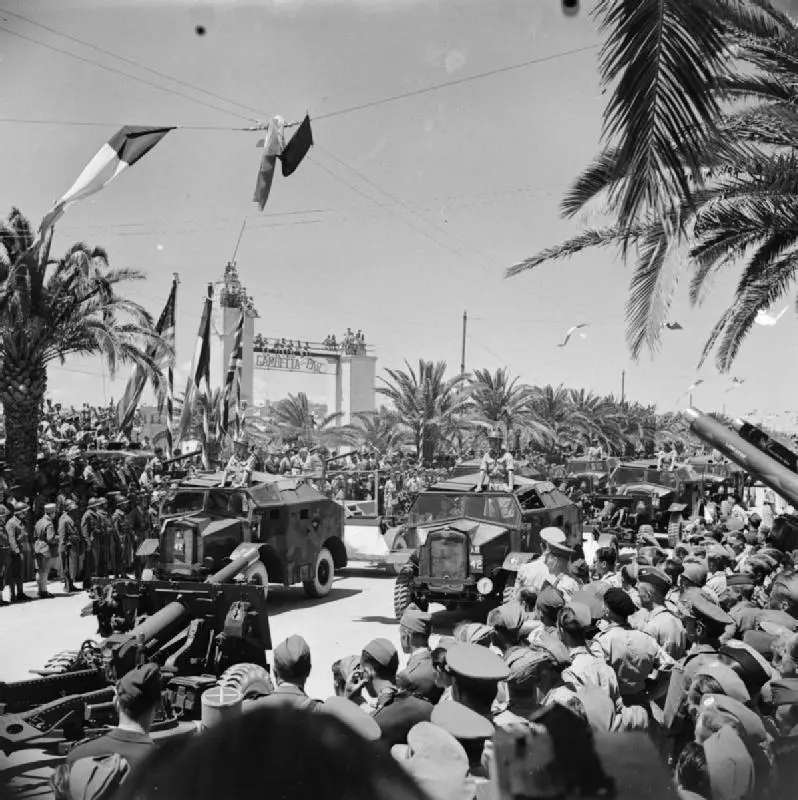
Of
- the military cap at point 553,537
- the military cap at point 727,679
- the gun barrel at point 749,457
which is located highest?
the gun barrel at point 749,457

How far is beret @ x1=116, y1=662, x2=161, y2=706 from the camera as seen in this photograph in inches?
132

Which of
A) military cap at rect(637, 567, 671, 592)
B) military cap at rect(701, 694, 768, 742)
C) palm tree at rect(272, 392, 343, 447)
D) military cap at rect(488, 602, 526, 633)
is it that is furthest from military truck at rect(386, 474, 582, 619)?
palm tree at rect(272, 392, 343, 447)

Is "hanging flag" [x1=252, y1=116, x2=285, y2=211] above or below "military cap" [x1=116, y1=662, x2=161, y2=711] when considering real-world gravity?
Answer: above

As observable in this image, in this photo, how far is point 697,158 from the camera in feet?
18.6

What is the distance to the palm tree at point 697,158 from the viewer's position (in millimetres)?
4758

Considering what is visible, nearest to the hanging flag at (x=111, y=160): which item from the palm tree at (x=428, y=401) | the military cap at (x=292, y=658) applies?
the military cap at (x=292, y=658)

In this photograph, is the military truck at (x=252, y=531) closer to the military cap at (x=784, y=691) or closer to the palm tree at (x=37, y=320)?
the palm tree at (x=37, y=320)

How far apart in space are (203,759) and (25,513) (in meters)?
11.7

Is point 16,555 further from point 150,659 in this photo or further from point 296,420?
point 296,420

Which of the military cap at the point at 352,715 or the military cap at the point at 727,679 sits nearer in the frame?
the military cap at the point at 352,715

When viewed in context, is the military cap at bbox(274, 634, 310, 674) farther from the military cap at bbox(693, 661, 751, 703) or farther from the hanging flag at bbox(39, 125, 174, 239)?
the hanging flag at bbox(39, 125, 174, 239)

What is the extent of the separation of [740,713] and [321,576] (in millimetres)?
9765

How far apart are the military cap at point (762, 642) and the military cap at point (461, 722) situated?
94.9 inches

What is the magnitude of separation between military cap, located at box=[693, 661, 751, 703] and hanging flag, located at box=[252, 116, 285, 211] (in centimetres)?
627
